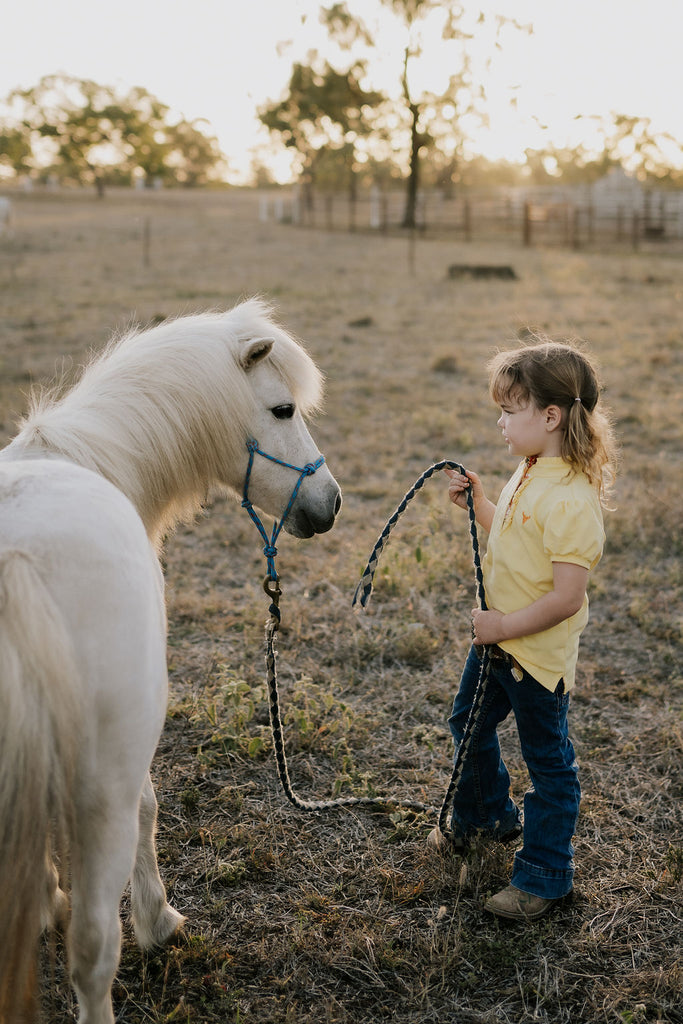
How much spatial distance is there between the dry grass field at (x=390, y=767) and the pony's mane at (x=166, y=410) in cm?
107

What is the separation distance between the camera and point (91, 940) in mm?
1548

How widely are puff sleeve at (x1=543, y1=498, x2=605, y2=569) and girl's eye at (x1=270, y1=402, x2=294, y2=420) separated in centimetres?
83

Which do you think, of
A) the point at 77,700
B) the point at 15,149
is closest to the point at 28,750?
the point at 77,700

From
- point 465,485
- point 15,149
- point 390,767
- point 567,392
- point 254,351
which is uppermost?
point 15,149

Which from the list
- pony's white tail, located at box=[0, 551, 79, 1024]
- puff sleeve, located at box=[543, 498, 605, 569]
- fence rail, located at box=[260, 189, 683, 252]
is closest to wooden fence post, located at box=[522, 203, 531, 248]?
fence rail, located at box=[260, 189, 683, 252]

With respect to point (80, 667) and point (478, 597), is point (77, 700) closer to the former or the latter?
point (80, 667)

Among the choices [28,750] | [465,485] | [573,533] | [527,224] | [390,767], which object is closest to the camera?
[28,750]

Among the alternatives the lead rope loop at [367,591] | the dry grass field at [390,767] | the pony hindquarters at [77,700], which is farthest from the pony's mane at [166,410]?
the dry grass field at [390,767]

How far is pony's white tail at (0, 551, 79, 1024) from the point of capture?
1.35 meters

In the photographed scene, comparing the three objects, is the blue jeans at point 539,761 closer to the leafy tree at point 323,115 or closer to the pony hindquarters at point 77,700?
the pony hindquarters at point 77,700

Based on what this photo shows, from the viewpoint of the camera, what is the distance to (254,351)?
2.23 metres

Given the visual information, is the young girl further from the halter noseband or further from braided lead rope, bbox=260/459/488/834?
the halter noseband

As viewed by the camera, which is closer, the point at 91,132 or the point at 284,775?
the point at 284,775

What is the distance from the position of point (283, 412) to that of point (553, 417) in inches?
31.0
